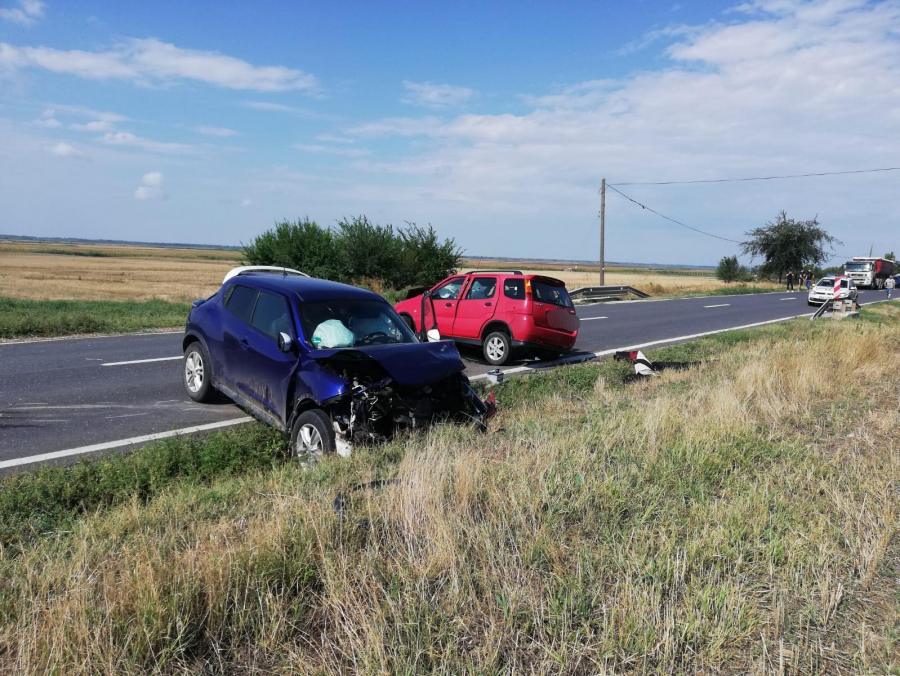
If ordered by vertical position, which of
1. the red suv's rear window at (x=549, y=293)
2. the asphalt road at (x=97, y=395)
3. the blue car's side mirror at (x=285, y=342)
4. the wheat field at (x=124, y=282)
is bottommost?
the asphalt road at (x=97, y=395)

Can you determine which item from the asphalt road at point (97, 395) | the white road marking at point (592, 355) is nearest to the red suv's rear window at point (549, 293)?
the white road marking at point (592, 355)

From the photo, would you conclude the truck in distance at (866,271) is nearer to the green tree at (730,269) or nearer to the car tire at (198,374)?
the green tree at (730,269)

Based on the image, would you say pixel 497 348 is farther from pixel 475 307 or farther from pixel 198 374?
pixel 198 374

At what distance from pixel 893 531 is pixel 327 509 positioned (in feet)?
11.4

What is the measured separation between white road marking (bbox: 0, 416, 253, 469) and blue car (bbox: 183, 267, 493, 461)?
1.41ft

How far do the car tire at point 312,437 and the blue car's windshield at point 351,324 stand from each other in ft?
2.47

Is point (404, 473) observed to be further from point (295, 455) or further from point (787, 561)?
point (787, 561)

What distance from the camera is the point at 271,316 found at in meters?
6.73

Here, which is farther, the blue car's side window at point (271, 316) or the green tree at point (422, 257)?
the green tree at point (422, 257)

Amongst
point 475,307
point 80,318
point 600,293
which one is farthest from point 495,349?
point 600,293

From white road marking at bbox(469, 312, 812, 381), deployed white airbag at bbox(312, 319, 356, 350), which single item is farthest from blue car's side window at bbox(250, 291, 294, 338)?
white road marking at bbox(469, 312, 812, 381)

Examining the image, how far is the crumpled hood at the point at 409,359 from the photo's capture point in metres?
5.76

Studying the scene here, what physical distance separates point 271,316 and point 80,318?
9961mm

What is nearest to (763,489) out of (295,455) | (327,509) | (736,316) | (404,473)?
(404,473)
